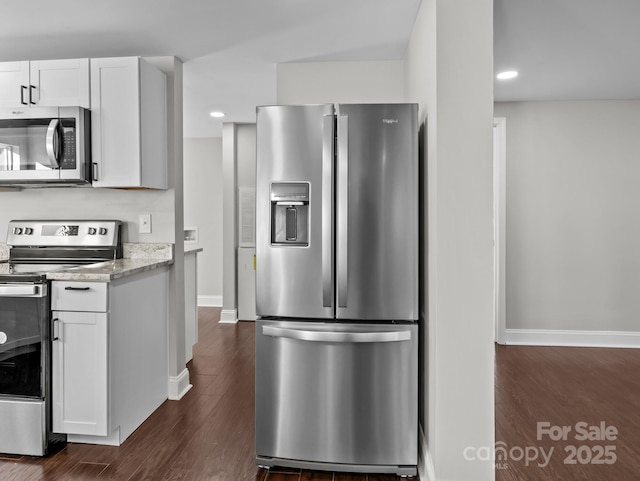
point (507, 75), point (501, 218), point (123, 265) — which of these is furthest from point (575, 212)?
point (123, 265)

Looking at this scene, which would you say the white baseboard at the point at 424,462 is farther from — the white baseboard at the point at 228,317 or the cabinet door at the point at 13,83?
the white baseboard at the point at 228,317

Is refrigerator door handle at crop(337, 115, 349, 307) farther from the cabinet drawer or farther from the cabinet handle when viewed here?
the cabinet handle

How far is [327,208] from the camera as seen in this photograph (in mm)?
2162

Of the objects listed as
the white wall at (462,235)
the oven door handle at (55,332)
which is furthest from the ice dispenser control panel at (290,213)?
the oven door handle at (55,332)

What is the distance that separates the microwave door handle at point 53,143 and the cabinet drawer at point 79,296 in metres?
0.80

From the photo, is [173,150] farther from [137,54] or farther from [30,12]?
[30,12]

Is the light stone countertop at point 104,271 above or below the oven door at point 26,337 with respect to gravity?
above

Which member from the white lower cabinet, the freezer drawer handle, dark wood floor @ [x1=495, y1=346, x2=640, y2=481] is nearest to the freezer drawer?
the freezer drawer handle

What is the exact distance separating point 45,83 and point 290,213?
1927 mm

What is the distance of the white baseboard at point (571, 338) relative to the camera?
4336 mm

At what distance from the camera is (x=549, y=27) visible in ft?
8.71

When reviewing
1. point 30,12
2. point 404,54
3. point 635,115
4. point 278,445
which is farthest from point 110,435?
point 635,115

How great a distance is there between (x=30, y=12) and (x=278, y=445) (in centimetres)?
271

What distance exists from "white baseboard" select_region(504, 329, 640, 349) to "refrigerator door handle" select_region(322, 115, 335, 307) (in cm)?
300
